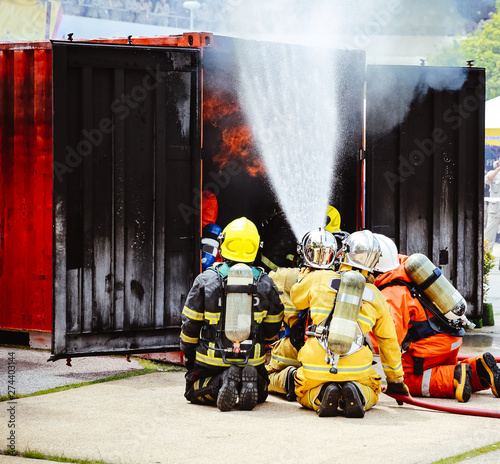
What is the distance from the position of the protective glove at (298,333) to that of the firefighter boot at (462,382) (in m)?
1.05

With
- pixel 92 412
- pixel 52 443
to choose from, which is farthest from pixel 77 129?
pixel 52 443

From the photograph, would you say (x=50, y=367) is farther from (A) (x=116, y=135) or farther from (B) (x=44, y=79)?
(B) (x=44, y=79)

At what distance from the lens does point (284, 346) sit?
5578 mm

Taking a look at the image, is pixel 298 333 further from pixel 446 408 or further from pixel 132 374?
pixel 132 374

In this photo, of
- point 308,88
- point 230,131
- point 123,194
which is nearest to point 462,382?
point 123,194

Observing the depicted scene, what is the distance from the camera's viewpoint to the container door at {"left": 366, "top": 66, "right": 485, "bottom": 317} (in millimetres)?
7281

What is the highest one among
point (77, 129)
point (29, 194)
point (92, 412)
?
point (77, 129)

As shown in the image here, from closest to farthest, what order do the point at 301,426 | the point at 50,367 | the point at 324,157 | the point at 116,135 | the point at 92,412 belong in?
1. the point at 301,426
2. the point at 92,412
3. the point at 116,135
4. the point at 50,367
5. the point at 324,157

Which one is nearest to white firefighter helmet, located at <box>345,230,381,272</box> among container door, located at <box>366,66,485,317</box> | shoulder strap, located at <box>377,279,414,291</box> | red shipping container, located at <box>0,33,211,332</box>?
shoulder strap, located at <box>377,279,414,291</box>

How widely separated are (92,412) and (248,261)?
1.34m

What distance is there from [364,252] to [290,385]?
105 centimetres

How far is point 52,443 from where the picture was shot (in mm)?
4301

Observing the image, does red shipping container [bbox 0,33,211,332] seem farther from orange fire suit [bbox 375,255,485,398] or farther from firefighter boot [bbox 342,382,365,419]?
firefighter boot [bbox 342,382,365,419]

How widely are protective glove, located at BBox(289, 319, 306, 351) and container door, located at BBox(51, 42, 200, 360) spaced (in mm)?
1154
